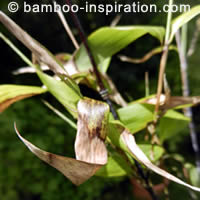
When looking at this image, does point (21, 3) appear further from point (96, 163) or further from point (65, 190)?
point (96, 163)

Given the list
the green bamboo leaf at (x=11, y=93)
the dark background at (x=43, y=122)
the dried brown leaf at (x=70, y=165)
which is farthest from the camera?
the dark background at (x=43, y=122)

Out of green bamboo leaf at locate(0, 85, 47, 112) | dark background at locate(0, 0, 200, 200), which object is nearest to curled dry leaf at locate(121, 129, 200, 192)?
green bamboo leaf at locate(0, 85, 47, 112)

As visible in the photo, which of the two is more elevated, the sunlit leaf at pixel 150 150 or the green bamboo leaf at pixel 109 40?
the green bamboo leaf at pixel 109 40

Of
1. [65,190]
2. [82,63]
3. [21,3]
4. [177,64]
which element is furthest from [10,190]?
[177,64]

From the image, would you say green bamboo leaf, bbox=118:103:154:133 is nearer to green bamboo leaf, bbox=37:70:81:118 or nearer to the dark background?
green bamboo leaf, bbox=37:70:81:118

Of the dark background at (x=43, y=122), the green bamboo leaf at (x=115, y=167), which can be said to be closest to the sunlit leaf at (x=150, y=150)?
the green bamboo leaf at (x=115, y=167)

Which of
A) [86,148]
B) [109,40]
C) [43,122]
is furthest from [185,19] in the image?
[43,122]

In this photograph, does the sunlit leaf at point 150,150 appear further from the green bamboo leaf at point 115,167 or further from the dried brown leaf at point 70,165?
the dried brown leaf at point 70,165
